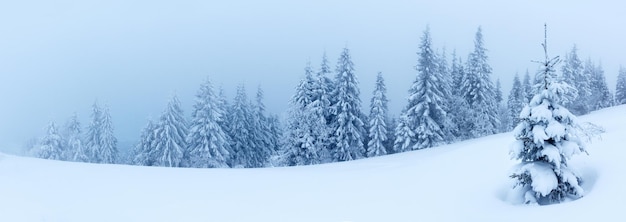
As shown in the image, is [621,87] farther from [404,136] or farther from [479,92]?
[404,136]

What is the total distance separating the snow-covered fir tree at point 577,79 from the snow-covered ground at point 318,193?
134ft

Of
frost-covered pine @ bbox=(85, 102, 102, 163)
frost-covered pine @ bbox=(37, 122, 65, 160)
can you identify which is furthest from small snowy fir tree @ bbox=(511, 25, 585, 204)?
frost-covered pine @ bbox=(37, 122, 65, 160)

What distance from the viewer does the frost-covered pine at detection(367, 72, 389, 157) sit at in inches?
1642

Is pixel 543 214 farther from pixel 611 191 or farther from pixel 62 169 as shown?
pixel 62 169

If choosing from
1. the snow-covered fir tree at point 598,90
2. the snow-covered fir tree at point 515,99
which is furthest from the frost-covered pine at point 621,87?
the snow-covered fir tree at point 515,99

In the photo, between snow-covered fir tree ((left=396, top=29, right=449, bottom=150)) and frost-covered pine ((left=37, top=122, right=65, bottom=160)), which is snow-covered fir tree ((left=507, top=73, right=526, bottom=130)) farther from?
frost-covered pine ((left=37, top=122, right=65, bottom=160))

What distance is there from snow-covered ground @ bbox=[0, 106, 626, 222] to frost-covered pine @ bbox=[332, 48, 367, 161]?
2216 centimetres

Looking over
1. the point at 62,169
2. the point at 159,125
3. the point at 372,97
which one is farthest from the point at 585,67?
the point at 62,169

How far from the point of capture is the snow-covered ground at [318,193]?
10.5 metres

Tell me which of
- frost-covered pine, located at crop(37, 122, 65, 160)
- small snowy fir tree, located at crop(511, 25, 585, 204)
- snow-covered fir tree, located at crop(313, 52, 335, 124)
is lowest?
frost-covered pine, located at crop(37, 122, 65, 160)

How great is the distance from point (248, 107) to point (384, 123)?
57.0 feet

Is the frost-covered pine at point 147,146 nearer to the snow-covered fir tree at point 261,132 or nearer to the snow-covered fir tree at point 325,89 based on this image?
the snow-covered fir tree at point 261,132

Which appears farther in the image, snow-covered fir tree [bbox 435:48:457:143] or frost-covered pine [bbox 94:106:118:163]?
frost-covered pine [bbox 94:106:118:163]

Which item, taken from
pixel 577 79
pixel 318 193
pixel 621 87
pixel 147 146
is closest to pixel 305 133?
pixel 147 146
